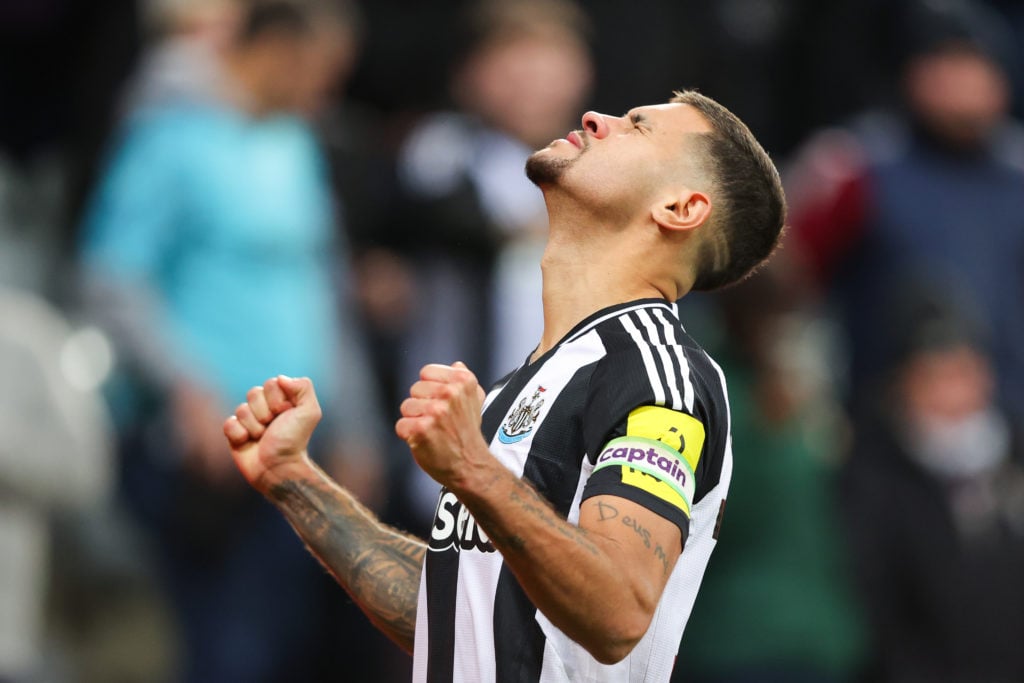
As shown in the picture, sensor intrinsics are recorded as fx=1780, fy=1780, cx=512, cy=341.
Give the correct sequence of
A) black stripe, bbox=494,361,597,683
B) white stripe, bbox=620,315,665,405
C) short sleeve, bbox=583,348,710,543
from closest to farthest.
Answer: short sleeve, bbox=583,348,710,543, white stripe, bbox=620,315,665,405, black stripe, bbox=494,361,597,683

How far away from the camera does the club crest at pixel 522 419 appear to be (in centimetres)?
370

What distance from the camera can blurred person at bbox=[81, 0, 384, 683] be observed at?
7465 millimetres

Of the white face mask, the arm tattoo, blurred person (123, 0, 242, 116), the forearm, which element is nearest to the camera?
A: the forearm

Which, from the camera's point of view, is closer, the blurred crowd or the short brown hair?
the short brown hair

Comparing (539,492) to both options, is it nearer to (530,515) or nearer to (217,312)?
(530,515)

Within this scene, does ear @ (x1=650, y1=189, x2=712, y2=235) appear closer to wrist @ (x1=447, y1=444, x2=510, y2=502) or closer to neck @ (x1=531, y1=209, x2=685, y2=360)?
neck @ (x1=531, y1=209, x2=685, y2=360)

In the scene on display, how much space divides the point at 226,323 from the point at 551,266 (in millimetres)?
3794

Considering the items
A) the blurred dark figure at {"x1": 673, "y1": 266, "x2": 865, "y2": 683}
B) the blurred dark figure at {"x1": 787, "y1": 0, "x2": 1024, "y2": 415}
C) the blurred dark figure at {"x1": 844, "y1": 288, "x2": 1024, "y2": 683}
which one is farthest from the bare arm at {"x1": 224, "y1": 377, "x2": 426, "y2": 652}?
the blurred dark figure at {"x1": 787, "y1": 0, "x2": 1024, "y2": 415}

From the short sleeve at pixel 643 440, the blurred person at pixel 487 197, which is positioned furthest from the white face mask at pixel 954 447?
the short sleeve at pixel 643 440

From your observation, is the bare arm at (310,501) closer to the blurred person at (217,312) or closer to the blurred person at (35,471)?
the blurred person at (35,471)

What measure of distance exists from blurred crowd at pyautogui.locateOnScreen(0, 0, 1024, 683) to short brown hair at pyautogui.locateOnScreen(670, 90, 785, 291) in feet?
11.0

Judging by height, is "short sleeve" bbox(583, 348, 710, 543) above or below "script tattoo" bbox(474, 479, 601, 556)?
above

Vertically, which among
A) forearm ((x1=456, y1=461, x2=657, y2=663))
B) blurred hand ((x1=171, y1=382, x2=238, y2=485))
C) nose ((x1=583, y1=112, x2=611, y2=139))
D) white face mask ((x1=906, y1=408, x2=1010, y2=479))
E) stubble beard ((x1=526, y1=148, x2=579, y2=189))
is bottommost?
forearm ((x1=456, y1=461, x2=657, y2=663))

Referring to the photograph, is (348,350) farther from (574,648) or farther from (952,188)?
(574,648)
